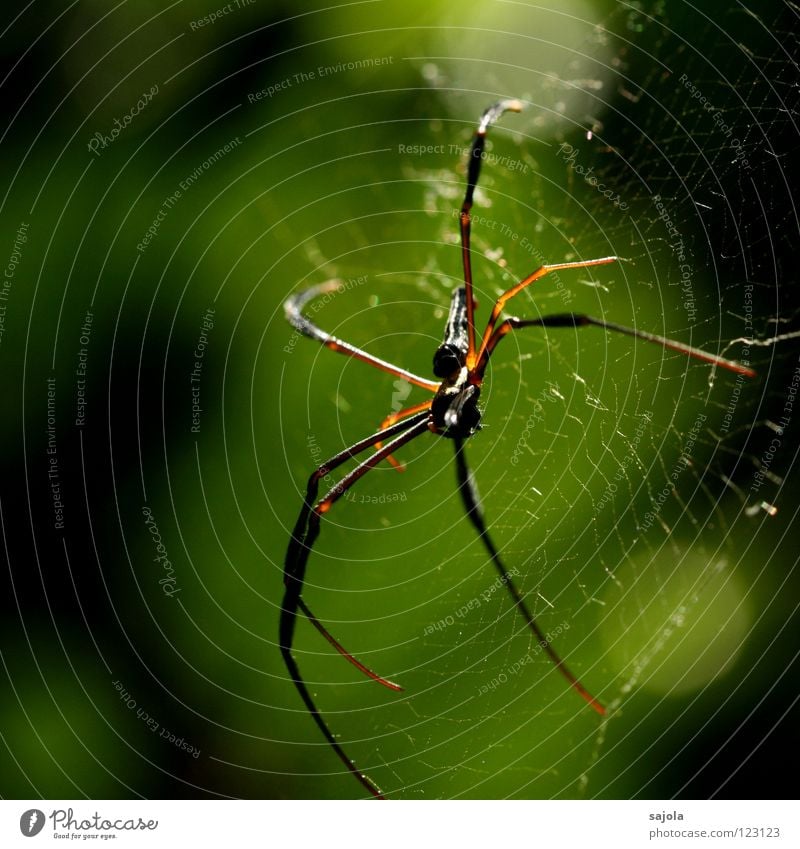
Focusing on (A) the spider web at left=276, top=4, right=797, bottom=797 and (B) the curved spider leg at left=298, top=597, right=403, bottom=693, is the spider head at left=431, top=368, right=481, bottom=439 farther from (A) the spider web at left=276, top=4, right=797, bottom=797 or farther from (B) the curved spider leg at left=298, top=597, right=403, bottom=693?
(B) the curved spider leg at left=298, top=597, right=403, bottom=693

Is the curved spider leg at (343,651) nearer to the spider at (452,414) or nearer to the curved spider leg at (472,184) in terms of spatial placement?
the spider at (452,414)

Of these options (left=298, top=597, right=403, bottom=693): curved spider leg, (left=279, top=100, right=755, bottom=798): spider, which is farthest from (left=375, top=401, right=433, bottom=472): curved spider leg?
(left=298, top=597, right=403, bottom=693): curved spider leg

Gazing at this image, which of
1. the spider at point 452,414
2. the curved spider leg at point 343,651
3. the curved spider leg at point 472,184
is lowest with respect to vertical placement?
the curved spider leg at point 343,651

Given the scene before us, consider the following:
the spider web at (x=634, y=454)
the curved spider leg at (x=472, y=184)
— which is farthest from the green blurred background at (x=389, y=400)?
the curved spider leg at (x=472, y=184)

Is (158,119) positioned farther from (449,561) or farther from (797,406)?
(797,406)

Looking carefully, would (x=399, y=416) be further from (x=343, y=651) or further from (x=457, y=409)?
(x=343, y=651)
